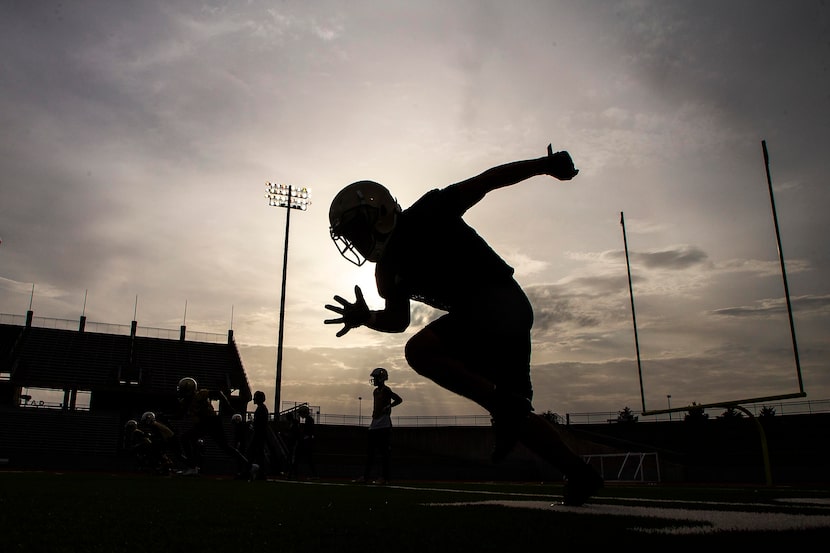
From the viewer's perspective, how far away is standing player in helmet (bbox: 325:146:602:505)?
11.7 ft

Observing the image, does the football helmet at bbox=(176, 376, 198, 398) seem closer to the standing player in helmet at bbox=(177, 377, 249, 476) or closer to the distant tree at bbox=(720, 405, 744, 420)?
the standing player in helmet at bbox=(177, 377, 249, 476)

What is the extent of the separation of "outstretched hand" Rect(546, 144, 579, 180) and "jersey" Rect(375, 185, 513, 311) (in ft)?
1.74

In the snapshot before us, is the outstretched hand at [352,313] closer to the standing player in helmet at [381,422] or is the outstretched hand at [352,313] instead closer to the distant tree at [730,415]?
the standing player in helmet at [381,422]

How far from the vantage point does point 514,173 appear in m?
3.58

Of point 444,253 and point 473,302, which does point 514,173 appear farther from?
point 473,302

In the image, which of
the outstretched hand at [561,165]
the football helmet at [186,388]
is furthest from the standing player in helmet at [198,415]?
the outstretched hand at [561,165]

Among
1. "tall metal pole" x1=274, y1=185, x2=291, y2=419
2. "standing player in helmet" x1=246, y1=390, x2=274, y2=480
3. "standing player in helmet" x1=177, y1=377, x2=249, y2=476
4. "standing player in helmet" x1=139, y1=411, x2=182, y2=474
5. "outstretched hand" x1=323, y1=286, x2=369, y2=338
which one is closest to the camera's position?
"outstretched hand" x1=323, y1=286, x2=369, y2=338

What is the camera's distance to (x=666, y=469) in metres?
23.9

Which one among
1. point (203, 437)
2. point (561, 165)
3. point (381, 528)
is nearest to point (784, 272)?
point (561, 165)

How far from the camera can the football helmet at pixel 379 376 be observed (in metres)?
12.0

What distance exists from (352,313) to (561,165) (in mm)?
1514

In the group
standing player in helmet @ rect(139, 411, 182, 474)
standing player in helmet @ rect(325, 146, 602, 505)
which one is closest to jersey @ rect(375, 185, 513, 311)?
standing player in helmet @ rect(325, 146, 602, 505)

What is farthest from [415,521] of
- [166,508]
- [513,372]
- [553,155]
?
[553,155]

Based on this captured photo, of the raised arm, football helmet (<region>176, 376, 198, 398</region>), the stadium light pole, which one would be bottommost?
football helmet (<region>176, 376, 198, 398</region>)
